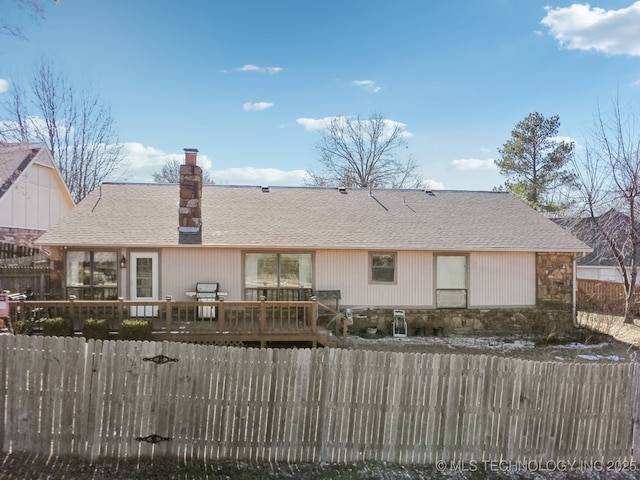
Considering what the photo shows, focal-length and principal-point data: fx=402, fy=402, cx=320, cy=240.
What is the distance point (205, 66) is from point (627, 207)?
53.8ft

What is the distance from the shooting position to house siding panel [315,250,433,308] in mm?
11633

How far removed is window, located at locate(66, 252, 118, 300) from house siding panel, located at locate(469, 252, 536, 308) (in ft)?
33.4

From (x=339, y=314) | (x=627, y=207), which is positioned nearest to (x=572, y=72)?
(x=627, y=207)

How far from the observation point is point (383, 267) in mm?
11859

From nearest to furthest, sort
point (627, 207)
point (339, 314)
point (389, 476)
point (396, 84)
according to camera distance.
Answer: point (389, 476), point (339, 314), point (627, 207), point (396, 84)

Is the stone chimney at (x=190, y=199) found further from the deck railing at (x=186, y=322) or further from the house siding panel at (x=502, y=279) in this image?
the house siding panel at (x=502, y=279)

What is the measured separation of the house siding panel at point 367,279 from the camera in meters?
11.6

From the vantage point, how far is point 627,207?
14.6m

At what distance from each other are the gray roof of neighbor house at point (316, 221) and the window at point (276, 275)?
0.57m

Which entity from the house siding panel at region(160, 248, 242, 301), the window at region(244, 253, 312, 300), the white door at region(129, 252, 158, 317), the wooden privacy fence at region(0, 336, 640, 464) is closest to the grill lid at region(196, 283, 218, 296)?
the house siding panel at region(160, 248, 242, 301)

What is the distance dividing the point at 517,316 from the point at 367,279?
4668 mm

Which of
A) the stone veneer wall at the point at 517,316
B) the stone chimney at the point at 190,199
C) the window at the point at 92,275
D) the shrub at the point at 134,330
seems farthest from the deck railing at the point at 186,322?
the stone veneer wall at the point at 517,316

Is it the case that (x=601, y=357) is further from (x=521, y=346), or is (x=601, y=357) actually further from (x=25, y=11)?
(x=25, y=11)

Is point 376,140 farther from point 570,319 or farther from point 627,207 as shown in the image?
point 570,319
